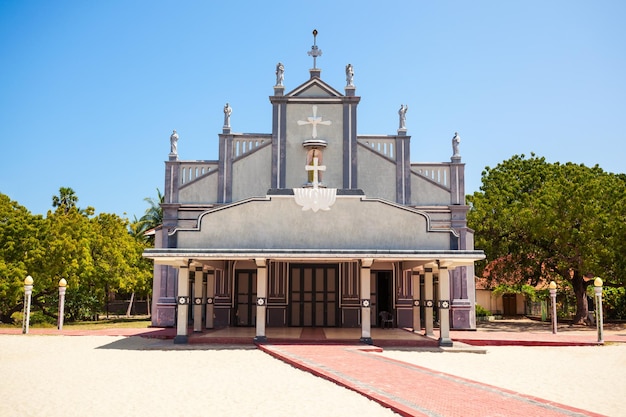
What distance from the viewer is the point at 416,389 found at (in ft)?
33.7

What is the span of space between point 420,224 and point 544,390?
824cm

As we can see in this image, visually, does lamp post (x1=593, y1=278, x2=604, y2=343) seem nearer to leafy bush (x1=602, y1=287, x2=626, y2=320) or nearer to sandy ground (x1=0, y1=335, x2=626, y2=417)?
sandy ground (x1=0, y1=335, x2=626, y2=417)

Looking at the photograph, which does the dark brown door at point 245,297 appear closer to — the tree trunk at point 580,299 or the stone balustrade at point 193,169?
the stone balustrade at point 193,169

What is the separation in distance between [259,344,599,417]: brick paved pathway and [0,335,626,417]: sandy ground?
0.34 m

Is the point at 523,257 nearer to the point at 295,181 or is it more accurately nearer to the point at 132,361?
the point at 295,181

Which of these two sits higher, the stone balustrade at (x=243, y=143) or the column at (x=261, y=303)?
the stone balustrade at (x=243, y=143)

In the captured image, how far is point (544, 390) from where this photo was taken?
11.3 metres

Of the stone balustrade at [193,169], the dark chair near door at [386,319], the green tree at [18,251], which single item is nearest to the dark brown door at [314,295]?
the dark chair near door at [386,319]

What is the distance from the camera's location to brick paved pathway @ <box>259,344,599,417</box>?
859 cm

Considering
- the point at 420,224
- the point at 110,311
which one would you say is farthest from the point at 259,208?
the point at 110,311

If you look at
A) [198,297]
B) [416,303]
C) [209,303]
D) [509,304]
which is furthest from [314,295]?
[509,304]

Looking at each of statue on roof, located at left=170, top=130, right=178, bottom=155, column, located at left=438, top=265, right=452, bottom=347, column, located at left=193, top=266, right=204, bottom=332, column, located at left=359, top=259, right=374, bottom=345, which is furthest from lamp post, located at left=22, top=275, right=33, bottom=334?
column, located at left=438, top=265, right=452, bottom=347

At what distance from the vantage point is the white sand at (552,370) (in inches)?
418

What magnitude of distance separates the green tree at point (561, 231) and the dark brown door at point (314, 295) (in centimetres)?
927
